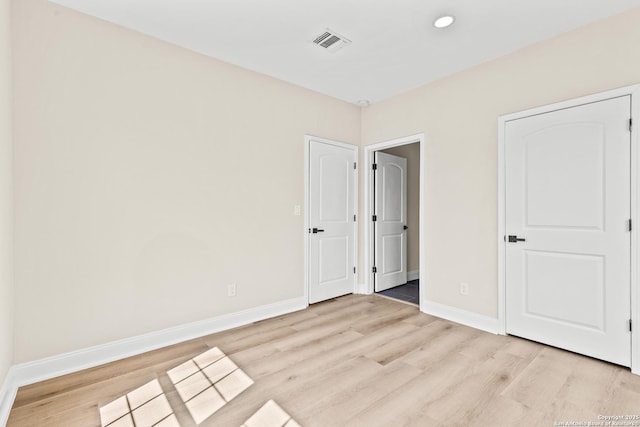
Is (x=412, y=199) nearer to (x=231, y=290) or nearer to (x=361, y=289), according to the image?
(x=361, y=289)

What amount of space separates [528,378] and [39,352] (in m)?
3.50

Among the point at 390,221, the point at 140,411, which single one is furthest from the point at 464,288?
the point at 140,411

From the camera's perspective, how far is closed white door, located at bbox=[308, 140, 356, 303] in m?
3.83

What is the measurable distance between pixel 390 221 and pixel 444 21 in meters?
2.75

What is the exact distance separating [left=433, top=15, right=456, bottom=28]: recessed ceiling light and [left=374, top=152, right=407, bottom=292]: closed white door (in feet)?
6.60

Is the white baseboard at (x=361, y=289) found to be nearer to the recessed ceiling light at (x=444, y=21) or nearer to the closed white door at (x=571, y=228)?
the closed white door at (x=571, y=228)

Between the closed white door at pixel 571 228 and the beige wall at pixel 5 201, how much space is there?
12.7ft

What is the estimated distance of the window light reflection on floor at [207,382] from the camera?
6.07ft

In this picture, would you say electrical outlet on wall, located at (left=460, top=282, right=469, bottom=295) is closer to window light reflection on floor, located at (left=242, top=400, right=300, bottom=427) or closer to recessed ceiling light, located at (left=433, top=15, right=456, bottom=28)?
window light reflection on floor, located at (left=242, top=400, right=300, bottom=427)

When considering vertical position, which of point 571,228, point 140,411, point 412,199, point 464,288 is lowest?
point 140,411

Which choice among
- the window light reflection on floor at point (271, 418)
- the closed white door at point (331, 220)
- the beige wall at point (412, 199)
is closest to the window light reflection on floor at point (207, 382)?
the window light reflection on floor at point (271, 418)

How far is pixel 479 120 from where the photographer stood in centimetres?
313

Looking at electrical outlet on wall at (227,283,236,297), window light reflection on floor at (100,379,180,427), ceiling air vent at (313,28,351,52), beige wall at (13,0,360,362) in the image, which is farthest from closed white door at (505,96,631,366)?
window light reflection on floor at (100,379,180,427)

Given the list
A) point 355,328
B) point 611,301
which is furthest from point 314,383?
point 611,301
